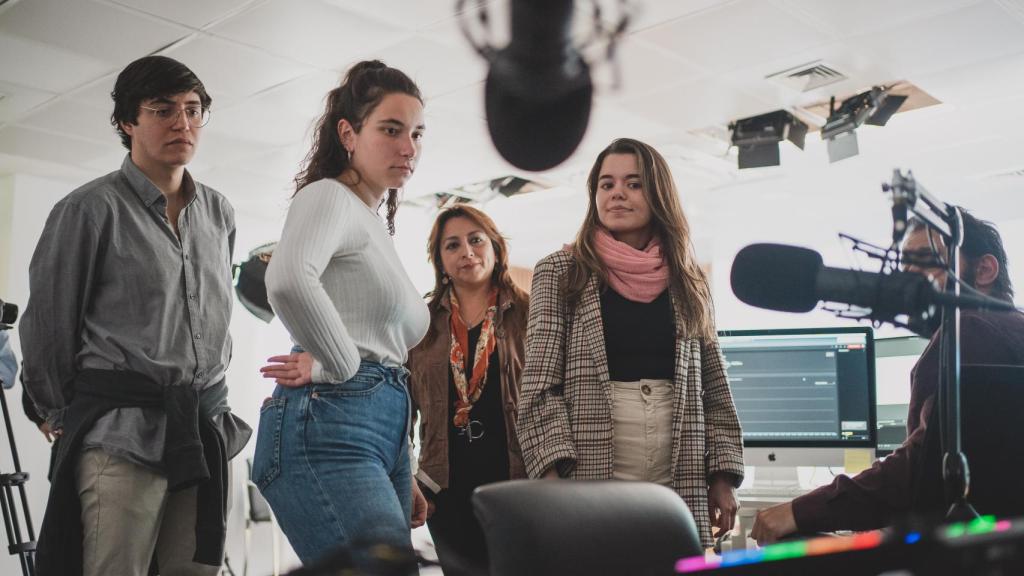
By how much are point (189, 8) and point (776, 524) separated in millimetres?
2998

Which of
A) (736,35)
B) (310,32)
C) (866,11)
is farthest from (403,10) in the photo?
(866,11)

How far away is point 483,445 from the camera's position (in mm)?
2180

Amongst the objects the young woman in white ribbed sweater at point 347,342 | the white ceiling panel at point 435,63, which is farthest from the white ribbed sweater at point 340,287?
the white ceiling panel at point 435,63

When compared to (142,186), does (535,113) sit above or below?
above

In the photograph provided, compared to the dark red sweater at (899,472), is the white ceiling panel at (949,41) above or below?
above

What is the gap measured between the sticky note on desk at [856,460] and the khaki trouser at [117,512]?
172 cm

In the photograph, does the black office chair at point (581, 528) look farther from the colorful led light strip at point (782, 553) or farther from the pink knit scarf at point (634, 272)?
the pink knit scarf at point (634, 272)

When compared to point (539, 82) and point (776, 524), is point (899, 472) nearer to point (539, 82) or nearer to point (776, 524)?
point (776, 524)

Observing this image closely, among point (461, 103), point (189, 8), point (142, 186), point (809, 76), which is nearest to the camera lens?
point (142, 186)

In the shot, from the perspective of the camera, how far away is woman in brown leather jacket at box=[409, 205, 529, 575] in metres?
2.15

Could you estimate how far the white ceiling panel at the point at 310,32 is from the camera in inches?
143

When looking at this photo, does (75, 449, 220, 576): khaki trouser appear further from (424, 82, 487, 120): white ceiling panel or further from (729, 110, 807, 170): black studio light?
(729, 110, 807, 170): black studio light

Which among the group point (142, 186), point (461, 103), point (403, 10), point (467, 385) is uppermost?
point (403, 10)

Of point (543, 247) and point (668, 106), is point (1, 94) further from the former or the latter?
point (543, 247)
